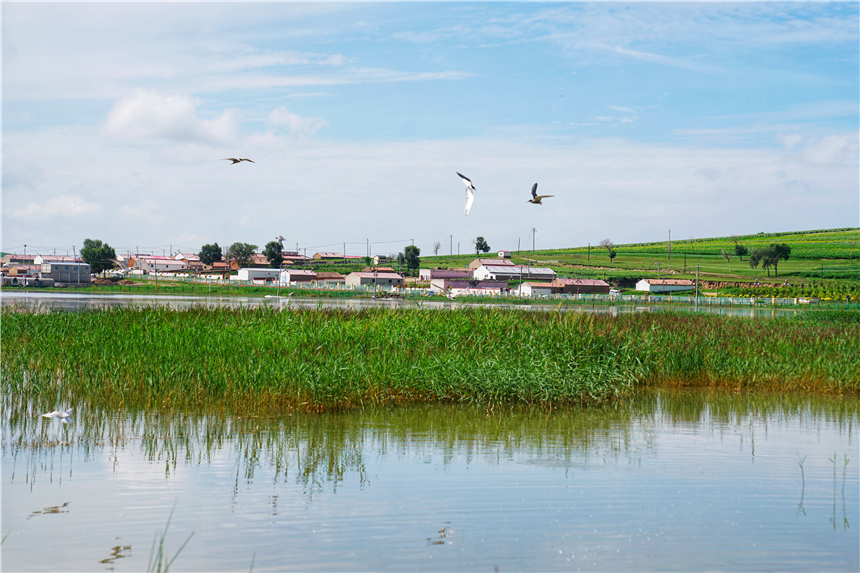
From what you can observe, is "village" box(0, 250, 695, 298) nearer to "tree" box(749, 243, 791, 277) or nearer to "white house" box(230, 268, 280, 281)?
"white house" box(230, 268, 280, 281)

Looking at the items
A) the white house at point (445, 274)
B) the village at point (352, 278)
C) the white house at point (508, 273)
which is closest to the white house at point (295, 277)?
the village at point (352, 278)

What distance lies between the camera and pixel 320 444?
9945 mm

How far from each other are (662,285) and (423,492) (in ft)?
333

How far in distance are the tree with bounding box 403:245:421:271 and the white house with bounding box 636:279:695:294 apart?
163 feet

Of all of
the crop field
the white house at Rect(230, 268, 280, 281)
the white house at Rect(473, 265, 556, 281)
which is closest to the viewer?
the crop field

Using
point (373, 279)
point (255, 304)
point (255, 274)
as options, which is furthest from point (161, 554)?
point (255, 274)

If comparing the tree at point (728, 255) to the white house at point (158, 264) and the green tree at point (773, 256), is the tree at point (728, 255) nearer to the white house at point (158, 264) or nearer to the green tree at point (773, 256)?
the green tree at point (773, 256)

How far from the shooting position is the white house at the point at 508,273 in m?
112

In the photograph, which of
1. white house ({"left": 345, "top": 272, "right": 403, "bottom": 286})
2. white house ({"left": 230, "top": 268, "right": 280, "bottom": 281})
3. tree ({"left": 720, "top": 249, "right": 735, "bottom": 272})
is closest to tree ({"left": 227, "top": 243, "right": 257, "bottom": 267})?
white house ({"left": 230, "top": 268, "right": 280, "bottom": 281})

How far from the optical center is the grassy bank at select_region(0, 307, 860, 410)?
41.0 feet

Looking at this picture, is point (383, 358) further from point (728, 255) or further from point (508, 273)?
point (728, 255)

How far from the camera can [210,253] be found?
Answer: 14675 centimetres

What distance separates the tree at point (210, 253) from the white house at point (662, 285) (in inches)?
3772

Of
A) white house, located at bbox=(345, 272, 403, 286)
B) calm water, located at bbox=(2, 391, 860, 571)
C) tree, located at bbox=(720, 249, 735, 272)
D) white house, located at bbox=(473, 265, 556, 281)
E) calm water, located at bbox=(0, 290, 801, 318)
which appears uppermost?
tree, located at bbox=(720, 249, 735, 272)
